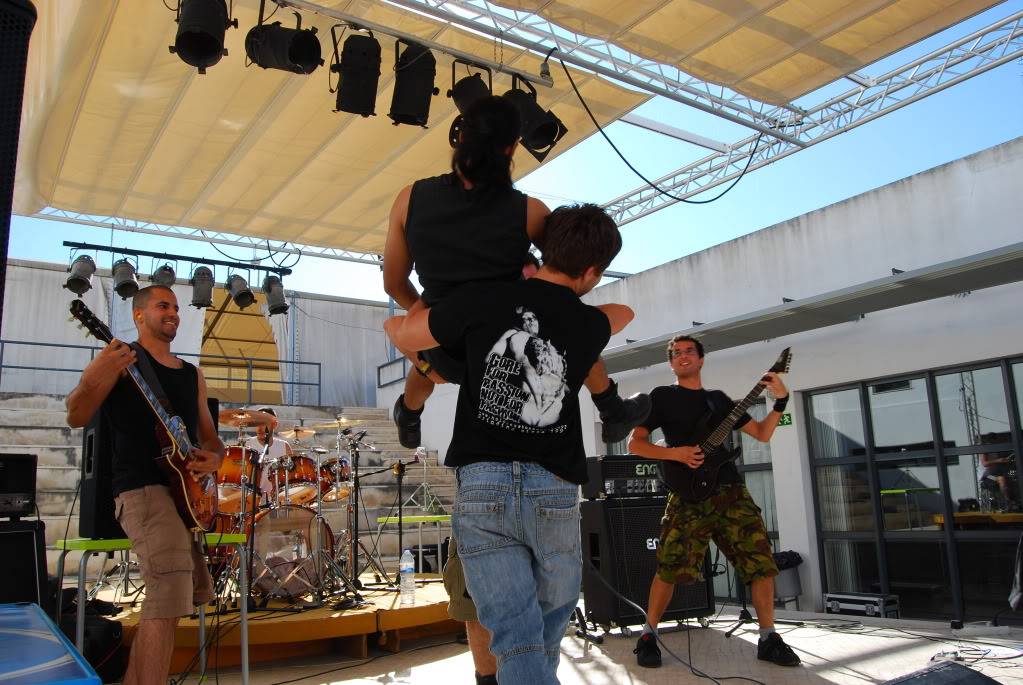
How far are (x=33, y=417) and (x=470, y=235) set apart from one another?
41.9 ft

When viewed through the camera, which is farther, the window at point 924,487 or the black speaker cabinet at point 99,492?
the window at point 924,487

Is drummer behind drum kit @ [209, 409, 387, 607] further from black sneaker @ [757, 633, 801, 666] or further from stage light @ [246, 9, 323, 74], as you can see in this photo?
black sneaker @ [757, 633, 801, 666]

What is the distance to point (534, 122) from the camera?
21.3 feet

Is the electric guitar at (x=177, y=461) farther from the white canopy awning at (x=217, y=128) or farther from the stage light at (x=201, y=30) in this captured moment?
the white canopy awning at (x=217, y=128)

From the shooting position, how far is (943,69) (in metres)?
8.47

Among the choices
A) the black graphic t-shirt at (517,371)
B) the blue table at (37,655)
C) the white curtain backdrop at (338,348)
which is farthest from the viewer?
the white curtain backdrop at (338,348)

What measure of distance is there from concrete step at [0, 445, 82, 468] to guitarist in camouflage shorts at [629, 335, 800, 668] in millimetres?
9820

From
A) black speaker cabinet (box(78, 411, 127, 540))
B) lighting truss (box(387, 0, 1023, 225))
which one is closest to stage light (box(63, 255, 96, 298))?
lighting truss (box(387, 0, 1023, 225))

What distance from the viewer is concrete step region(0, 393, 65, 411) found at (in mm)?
12953

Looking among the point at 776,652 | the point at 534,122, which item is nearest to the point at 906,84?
→ the point at 534,122

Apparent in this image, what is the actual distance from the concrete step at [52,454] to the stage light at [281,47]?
819cm

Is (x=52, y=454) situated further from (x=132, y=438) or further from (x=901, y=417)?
(x=901, y=417)

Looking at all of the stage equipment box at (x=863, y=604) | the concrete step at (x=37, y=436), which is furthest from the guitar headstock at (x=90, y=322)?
the concrete step at (x=37, y=436)

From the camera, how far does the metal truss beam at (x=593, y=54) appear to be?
615 cm
